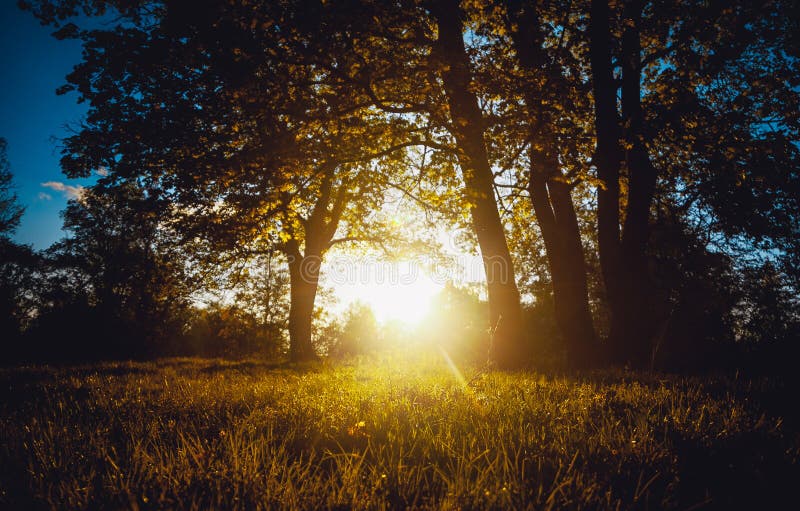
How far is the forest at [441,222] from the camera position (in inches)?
77.9

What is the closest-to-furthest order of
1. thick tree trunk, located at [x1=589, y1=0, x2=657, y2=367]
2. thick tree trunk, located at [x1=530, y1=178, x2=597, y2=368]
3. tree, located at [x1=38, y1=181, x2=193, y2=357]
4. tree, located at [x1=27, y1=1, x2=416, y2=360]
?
tree, located at [x1=27, y1=1, x2=416, y2=360]
thick tree trunk, located at [x1=589, y1=0, x2=657, y2=367]
thick tree trunk, located at [x1=530, y1=178, x2=597, y2=368]
tree, located at [x1=38, y1=181, x2=193, y2=357]

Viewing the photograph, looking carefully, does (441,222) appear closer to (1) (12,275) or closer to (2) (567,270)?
(2) (567,270)

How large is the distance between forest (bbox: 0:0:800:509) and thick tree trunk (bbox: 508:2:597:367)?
0.21ft

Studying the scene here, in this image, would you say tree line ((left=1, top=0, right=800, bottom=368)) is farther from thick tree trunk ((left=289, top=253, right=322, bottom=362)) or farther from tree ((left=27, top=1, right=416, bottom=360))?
thick tree trunk ((left=289, top=253, right=322, bottom=362))

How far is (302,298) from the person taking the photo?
16516 mm

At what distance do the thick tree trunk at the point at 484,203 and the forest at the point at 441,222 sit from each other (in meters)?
0.06

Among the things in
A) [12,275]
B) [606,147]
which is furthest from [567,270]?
[12,275]

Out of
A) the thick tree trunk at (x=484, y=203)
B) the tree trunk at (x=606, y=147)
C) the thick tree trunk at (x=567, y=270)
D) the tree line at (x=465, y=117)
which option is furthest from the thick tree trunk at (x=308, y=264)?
the tree trunk at (x=606, y=147)

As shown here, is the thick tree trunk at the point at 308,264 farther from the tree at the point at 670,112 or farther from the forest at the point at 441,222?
the tree at the point at 670,112

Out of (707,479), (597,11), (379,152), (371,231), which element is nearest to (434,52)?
(379,152)

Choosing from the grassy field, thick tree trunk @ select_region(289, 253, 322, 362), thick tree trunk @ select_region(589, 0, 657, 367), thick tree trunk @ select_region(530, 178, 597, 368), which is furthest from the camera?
thick tree trunk @ select_region(289, 253, 322, 362)

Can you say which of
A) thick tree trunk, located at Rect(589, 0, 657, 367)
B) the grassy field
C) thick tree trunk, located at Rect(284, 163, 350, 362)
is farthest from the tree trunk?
thick tree trunk, located at Rect(284, 163, 350, 362)

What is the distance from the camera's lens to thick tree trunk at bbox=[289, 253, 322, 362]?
15906 millimetres

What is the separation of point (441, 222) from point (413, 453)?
1114cm
